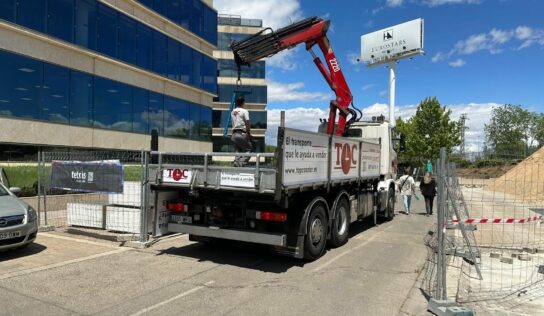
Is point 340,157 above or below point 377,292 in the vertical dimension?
above

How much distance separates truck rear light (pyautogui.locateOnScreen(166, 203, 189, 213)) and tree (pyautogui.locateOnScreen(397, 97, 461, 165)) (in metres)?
43.6

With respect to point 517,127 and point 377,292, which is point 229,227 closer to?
point 377,292

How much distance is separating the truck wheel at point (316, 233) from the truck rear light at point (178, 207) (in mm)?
2254

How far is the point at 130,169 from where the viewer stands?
35.2ft

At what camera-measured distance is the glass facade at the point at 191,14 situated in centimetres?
2753

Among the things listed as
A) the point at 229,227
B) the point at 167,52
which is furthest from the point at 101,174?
the point at 167,52

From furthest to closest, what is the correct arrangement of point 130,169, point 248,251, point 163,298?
point 130,169 < point 248,251 < point 163,298

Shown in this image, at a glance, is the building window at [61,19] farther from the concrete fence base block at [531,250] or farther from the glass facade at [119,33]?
the concrete fence base block at [531,250]

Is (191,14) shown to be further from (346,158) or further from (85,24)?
(346,158)

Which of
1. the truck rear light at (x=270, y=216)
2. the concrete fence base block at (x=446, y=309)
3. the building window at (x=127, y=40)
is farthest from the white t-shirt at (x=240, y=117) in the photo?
the building window at (x=127, y=40)

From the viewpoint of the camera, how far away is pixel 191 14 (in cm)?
3077

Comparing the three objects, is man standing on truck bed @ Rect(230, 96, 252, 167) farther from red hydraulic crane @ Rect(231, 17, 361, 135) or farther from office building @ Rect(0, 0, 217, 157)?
office building @ Rect(0, 0, 217, 157)

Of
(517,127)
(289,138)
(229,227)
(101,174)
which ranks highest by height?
(517,127)

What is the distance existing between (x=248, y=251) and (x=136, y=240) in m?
2.44
